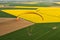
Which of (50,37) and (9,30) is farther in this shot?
(9,30)

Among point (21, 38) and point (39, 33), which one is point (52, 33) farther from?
point (21, 38)

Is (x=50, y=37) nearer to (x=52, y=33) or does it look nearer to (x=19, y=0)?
(x=52, y=33)

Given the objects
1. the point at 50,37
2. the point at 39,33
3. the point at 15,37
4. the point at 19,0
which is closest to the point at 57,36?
the point at 50,37

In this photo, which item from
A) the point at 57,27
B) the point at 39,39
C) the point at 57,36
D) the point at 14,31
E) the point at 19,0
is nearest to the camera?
the point at 39,39

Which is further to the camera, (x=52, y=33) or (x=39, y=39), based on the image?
(x=52, y=33)

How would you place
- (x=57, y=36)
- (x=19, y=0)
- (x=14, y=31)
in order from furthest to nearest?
(x=19, y=0) < (x=14, y=31) < (x=57, y=36)

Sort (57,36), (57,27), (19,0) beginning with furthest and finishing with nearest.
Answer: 1. (19,0)
2. (57,27)
3. (57,36)

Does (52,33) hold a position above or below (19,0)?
above

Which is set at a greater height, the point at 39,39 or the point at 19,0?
the point at 39,39

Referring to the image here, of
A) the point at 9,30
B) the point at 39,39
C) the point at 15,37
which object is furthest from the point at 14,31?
the point at 39,39
